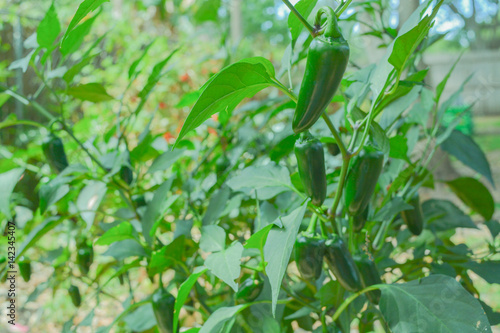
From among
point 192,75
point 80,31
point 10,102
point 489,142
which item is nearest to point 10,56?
point 10,102

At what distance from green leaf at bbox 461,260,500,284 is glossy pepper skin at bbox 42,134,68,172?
1.98 feet

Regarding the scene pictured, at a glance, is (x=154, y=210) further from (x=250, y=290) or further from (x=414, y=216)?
(x=414, y=216)

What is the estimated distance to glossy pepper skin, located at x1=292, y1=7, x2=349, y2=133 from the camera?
349mm

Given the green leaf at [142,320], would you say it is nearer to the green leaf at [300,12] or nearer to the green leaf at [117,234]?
the green leaf at [117,234]

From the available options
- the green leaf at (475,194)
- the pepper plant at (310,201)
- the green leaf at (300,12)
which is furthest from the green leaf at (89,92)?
the green leaf at (475,194)

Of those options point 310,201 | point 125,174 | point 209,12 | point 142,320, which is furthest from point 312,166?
point 209,12

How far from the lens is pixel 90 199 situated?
668 mm

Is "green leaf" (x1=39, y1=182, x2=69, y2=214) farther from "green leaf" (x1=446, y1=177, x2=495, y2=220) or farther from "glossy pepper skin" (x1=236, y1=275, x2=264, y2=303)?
"green leaf" (x1=446, y1=177, x2=495, y2=220)

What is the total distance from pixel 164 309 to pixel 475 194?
0.50 metres

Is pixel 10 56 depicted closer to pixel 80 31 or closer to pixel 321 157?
pixel 80 31

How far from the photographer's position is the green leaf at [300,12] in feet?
1.52

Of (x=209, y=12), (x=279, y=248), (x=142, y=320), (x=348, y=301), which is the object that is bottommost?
(x=142, y=320)

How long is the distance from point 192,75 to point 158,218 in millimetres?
2587

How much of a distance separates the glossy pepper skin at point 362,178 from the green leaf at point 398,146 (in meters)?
0.09
